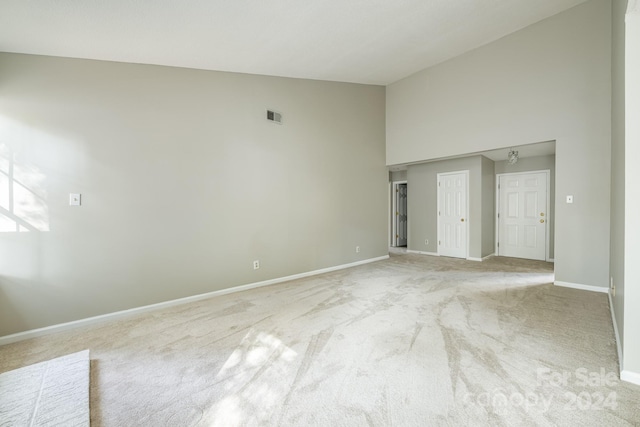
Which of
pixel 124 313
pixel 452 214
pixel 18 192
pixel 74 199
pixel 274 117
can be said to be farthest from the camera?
pixel 452 214

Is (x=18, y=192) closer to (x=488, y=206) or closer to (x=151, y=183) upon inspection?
(x=151, y=183)

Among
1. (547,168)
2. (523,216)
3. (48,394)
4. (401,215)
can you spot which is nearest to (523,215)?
(523,216)

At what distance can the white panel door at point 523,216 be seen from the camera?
19.7 feet

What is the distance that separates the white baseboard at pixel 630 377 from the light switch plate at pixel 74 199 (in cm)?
481

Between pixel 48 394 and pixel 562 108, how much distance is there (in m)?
6.25

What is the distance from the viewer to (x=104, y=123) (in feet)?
10.2

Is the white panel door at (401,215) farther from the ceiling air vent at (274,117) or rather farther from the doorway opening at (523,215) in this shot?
the ceiling air vent at (274,117)

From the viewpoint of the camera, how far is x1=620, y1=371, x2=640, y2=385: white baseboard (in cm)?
189

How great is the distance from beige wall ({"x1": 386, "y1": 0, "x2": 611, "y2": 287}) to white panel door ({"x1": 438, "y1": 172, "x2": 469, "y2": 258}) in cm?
140

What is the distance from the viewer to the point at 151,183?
3.40m

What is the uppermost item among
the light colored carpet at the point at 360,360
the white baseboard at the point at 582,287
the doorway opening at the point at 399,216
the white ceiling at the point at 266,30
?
the white ceiling at the point at 266,30

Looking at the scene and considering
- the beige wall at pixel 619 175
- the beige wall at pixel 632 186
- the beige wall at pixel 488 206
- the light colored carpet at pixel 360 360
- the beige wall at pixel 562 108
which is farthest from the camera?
the beige wall at pixel 488 206

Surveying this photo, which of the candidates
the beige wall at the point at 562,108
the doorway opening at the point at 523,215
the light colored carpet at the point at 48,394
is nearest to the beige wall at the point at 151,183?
the light colored carpet at the point at 48,394

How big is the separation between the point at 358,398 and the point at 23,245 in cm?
333
